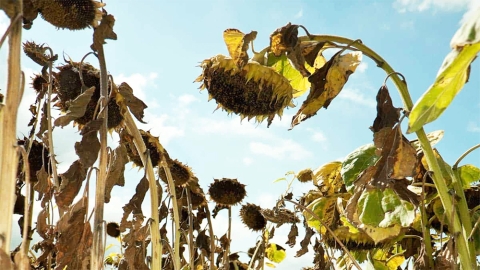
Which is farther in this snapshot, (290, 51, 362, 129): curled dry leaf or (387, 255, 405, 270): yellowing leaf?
(387, 255, 405, 270): yellowing leaf

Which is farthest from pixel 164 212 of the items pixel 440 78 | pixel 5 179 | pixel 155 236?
pixel 440 78

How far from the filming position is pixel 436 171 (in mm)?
1280

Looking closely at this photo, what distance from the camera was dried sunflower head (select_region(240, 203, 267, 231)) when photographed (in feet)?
12.0

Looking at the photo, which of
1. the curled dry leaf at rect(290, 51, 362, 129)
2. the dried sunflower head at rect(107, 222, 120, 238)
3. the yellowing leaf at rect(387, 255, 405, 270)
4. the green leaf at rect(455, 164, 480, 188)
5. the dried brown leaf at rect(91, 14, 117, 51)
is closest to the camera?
the dried brown leaf at rect(91, 14, 117, 51)

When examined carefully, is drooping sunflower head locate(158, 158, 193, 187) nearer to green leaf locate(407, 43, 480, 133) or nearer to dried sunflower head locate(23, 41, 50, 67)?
dried sunflower head locate(23, 41, 50, 67)

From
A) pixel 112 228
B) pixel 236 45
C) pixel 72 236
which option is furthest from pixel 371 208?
pixel 112 228

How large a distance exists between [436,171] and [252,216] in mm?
2459

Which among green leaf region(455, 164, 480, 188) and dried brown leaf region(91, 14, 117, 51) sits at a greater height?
dried brown leaf region(91, 14, 117, 51)

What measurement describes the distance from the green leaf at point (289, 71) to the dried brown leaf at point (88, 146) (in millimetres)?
571

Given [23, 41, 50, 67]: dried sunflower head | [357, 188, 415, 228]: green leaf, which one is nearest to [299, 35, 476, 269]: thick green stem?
[357, 188, 415, 228]: green leaf

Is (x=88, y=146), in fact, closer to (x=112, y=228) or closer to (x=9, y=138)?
(x=9, y=138)

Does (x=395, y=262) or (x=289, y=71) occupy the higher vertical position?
(x=289, y=71)

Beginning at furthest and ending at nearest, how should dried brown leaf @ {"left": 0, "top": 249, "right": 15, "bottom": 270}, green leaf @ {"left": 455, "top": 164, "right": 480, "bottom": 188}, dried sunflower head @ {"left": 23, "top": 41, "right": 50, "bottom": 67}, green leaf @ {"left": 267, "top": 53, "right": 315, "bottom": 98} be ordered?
green leaf @ {"left": 455, "top": 164, "right": 480, "bottom": 188} → dried sunflower head @ {"left": 23, "top": 41, "right": 50, "bottom": 67} → green leaf @ {"left": 267, "top": 53, "right": 315, "bottom": 98} → dried brown leaf @ {"left": 0, "top": 249, "right": 15, "bottom": 270}

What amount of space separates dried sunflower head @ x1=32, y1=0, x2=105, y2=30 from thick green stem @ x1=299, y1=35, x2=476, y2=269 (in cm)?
55
